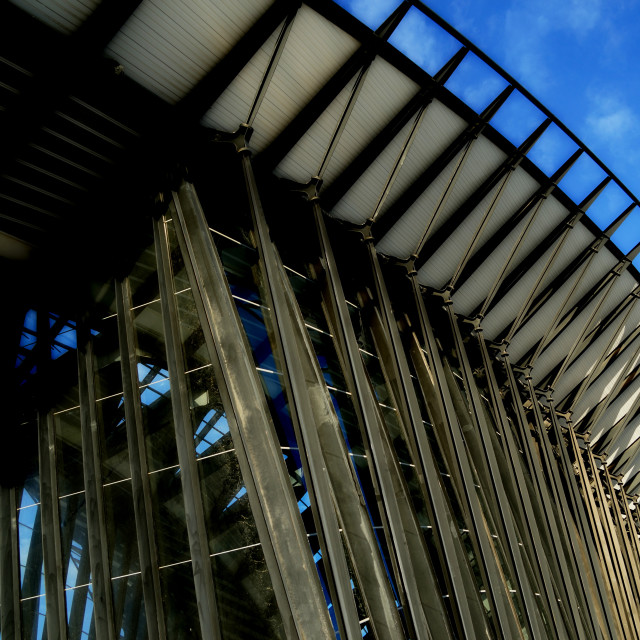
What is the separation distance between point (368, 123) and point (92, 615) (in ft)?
43.6

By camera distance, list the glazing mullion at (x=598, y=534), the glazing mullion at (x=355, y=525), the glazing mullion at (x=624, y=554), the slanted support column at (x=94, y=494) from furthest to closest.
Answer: the glazing mullion at (x=624, y=554)
the glazing mullion at (x=598, y=534)
the slanted support column at (x=94, y=494)
the glazing mullion at (x=355, y=525)

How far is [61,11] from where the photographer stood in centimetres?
1296

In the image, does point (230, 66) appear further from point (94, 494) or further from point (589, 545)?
point (589, 545)

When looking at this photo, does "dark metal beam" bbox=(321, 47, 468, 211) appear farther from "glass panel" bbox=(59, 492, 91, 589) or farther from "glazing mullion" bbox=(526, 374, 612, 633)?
"glazing mullion" bbox=(526, 374, 612, 633)

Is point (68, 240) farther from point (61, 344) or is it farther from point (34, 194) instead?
point (61, 344)

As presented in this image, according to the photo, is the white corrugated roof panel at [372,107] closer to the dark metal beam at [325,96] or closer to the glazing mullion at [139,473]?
the dark metal beam at [325,96]

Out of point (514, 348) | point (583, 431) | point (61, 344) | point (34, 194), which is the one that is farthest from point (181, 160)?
point (583, 431)

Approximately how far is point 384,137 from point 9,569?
13.9 metres

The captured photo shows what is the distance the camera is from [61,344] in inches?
656

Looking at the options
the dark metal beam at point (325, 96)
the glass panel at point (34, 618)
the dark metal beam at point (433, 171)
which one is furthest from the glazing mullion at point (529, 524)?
the glass panel at point (34, 618)

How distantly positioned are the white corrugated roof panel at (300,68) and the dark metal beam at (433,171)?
470cm

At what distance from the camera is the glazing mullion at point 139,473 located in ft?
38.3

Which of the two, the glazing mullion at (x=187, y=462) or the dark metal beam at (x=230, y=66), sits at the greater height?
the dark metal beam at (x=230, y=66)

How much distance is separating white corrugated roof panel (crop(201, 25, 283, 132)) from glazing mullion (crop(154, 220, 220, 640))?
12.0 feet
